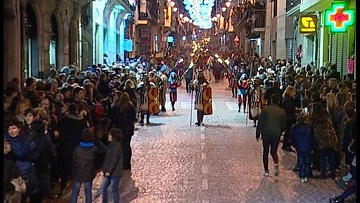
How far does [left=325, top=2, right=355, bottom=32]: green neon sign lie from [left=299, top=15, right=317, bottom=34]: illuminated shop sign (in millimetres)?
6511

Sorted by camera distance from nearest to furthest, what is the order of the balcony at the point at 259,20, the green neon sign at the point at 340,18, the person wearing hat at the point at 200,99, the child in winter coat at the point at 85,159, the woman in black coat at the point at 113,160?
the child in winter coat at the point at 85,159, the woman in black coat at the point at 113,160, the person wearing hat at the point at 200,99, the green neon sign at the point at 340,18, the balcony at the point at 259,20

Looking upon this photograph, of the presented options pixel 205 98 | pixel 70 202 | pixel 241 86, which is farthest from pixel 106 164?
pixel 241 86

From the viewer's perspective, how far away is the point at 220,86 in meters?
45.2

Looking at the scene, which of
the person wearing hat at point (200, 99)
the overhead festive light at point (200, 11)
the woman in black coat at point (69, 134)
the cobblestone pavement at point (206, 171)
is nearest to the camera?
the woman in black coat at point (69, 134)

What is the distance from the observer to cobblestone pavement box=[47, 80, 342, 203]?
39.8ft

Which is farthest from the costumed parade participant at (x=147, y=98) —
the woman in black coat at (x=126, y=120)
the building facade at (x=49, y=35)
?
the woman in black coat at (x=126, y=120)

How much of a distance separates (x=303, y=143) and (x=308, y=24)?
17.3 metres

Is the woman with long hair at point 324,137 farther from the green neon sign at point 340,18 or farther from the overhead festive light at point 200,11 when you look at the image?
the overhead festive light at point 200,11

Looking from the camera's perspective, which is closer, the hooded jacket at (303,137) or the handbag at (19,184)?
the handbag at (19,184)

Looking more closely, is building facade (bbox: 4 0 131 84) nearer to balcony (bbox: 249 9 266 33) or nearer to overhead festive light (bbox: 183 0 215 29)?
balcony (bbox: 249 9 266 33)

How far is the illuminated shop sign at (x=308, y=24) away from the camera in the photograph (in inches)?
1176

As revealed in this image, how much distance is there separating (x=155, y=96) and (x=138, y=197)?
1167 cm

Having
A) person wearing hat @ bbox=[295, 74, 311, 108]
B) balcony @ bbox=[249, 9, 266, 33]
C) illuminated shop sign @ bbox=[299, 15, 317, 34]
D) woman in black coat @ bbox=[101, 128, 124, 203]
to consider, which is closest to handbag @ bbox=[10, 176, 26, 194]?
woman in black coat @ bbox=[101, 128, 124, 203]

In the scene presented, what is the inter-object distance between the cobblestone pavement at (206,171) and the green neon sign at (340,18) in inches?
175
